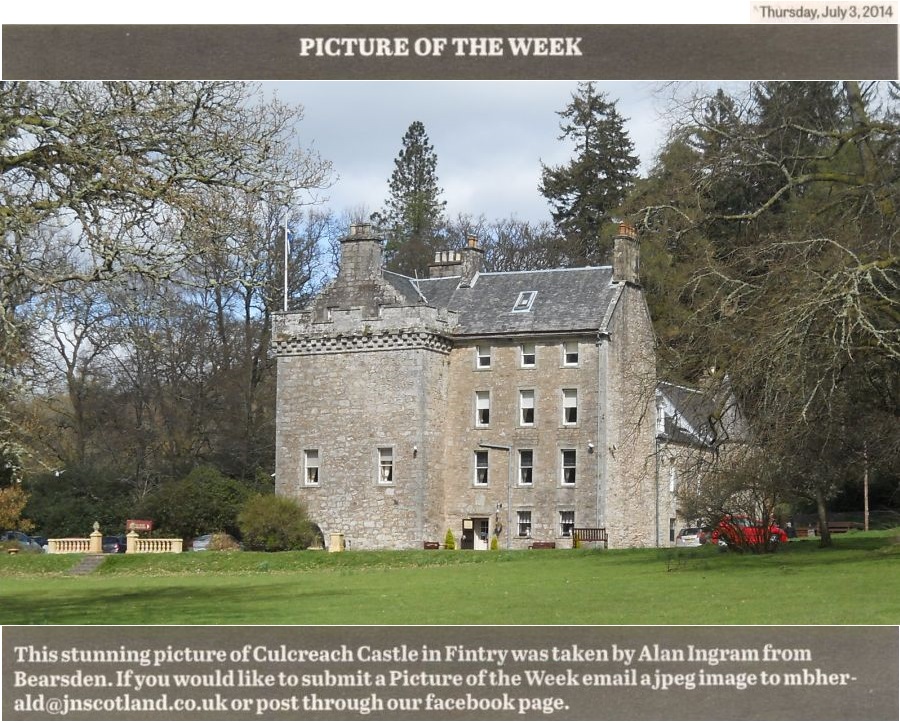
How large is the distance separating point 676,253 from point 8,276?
69.5 feet

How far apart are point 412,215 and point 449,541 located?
44.4 feet

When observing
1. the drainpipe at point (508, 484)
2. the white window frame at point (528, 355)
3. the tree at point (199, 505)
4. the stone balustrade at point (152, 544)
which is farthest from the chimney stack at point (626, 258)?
the stone balustrade at point (152, 544)

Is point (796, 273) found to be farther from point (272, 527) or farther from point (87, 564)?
point (272, 527)

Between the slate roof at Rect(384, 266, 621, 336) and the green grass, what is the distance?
1738 cm

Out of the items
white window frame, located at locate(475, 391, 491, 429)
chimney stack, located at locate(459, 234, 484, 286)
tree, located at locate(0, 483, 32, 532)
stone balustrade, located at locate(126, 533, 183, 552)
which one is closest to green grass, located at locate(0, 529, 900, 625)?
stone balustrade, located at locate(126, 533, 183, 552)

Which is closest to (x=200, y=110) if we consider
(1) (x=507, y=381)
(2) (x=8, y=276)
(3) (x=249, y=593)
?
(2) (x=8, y=276)

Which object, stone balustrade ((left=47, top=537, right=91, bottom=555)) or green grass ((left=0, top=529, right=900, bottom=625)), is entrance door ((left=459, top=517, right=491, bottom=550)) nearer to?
stone balustrade ((left=47, top=537, right=91, bottom=555))

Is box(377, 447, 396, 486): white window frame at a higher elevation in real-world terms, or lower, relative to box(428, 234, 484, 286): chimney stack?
lower

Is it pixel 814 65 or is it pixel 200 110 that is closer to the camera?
pixel 814 65

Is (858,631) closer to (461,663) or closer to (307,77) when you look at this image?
(461,663)

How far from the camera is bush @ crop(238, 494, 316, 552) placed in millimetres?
50625

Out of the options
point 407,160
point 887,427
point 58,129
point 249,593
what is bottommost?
point 249,593

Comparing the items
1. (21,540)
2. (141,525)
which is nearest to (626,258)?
(141,525)

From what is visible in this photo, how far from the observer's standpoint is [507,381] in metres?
53.9
